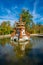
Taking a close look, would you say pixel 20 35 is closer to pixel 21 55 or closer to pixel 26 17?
pixel 21 55

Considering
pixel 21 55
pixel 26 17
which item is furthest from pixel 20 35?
pixel 26 17

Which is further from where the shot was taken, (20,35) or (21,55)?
(20,35)

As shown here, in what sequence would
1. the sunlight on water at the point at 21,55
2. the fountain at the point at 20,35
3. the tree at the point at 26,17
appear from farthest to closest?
the tree at the point at 26,17
the fountain at the point at 20,35
the sunlight on water at the point at 21,55

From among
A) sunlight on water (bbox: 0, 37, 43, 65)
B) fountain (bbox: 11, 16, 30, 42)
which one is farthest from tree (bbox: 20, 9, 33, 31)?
sunlight on water (bbox: 0, 37, 43, 65)

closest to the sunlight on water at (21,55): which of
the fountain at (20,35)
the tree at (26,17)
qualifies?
the fountain at (20,35)

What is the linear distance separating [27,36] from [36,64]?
10209mm

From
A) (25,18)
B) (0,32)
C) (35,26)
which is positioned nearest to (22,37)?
(0,32)

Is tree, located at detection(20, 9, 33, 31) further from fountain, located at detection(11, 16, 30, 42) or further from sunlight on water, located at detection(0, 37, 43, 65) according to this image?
sunlight on water, located at detection(0, 37, 43, 65)

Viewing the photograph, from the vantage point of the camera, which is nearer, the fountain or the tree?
the fountain

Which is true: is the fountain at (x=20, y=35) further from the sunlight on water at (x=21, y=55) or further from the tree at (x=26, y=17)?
the tree at (x=26, y=17)

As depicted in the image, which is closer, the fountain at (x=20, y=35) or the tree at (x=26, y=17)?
the fountain at (x=20, y=35)

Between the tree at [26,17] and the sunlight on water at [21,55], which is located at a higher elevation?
the tree at [26,17]

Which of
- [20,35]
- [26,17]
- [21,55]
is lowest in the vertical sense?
[21,55]

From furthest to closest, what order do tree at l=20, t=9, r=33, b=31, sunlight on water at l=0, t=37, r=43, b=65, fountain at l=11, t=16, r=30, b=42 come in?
1. tree at l=20, t=9, r=33, b=31
2. fountain at l=11, t=16, r=30, b=42
3. sunlight on water at l=0, t=37, r=43, b=65
